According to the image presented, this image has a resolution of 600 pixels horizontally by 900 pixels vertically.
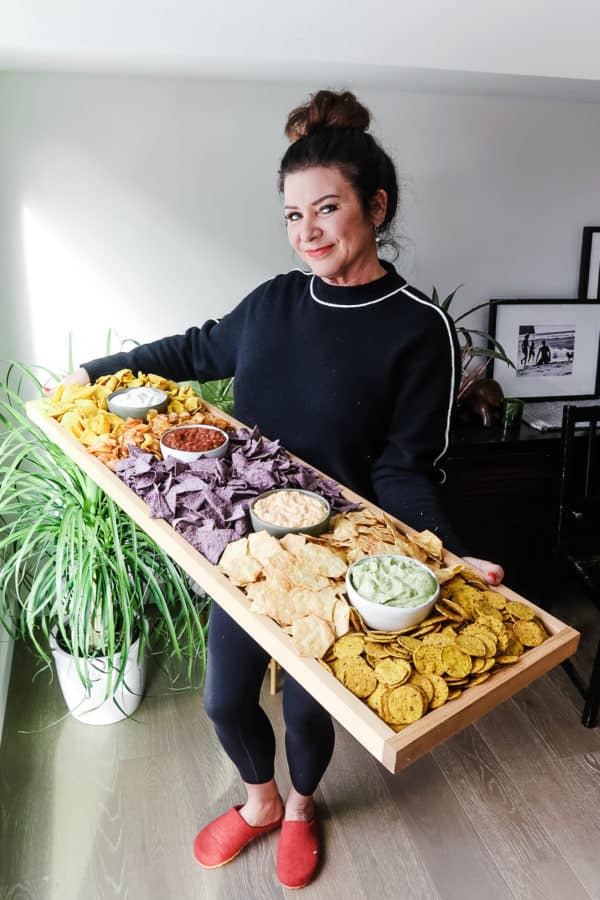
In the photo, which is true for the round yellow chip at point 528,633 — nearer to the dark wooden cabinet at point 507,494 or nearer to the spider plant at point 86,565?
the spider plant at point 86,565

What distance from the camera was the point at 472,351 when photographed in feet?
7.64

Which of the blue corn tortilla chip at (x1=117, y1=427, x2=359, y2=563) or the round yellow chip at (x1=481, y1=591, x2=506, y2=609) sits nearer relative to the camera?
the round yellow chip at (x1=481, y1=591, x2=506, y2=609)

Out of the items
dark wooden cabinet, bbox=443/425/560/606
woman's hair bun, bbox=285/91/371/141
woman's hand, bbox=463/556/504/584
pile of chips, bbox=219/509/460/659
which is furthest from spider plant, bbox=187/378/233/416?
woman's hand, bbox=463/556/504/584

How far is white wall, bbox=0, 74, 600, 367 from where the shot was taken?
2049 millimetres

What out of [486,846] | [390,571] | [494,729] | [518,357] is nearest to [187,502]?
[390,571]

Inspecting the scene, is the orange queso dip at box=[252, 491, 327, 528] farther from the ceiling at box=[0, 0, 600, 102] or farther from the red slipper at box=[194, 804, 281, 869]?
the ceiling at box=[0, 0, 600, 102]

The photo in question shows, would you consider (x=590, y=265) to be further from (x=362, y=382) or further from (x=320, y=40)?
(x=362, y=382)

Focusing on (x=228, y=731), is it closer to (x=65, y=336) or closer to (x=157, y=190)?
(x=65, y=336)

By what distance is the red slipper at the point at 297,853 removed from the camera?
5.21ft

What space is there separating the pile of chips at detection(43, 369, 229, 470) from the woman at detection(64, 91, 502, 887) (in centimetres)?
15

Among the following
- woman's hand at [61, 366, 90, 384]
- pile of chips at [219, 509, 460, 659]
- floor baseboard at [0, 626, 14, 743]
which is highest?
woman's hand at [61, 366, 90, 384]

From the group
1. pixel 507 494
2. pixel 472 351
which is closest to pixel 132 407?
pixel 472 351

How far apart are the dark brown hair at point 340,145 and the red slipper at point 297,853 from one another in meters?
1.38

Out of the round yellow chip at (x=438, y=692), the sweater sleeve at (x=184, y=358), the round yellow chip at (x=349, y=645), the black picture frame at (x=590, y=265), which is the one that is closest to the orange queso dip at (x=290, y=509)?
the round yellow chip at (x=349, y=645)
